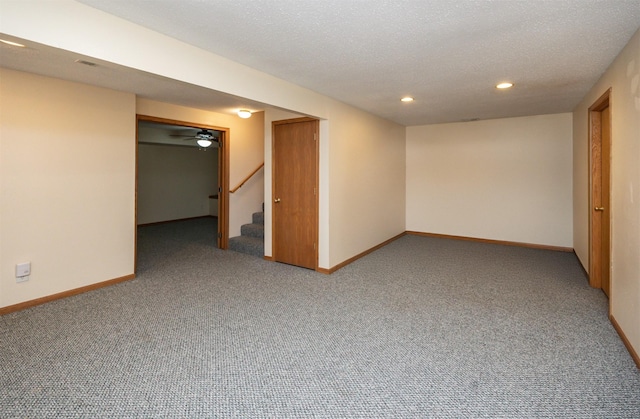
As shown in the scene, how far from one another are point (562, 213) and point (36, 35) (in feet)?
22.3

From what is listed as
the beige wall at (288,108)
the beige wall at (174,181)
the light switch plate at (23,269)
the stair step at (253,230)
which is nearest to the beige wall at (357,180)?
the beige wall at (288,108)

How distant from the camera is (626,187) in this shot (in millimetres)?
2598

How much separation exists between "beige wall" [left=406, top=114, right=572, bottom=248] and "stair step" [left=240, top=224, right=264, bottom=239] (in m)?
3.20

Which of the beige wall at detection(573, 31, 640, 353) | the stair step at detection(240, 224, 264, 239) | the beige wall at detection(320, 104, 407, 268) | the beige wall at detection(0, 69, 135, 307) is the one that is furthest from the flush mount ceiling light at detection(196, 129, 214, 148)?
the beige wall at detection(573, 31, 640, 353)

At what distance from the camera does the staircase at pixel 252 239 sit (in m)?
5.34

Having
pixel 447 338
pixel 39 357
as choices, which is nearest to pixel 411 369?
pixel 447 338

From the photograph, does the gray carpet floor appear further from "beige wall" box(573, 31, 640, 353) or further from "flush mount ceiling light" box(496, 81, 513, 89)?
"flush mount ceiling light" box(496, 81, 513, 89)

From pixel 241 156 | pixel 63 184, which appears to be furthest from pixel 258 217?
pixel 63 184

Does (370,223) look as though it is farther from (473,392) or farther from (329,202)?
(473,392)

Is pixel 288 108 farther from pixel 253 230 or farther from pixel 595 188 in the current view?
pixel 595 188

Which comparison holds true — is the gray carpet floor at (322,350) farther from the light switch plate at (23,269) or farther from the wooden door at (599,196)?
the light switch plate at (23,269)

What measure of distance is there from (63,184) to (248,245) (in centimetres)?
258

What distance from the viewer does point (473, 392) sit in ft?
6.63

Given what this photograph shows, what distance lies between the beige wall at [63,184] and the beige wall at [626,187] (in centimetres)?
488
